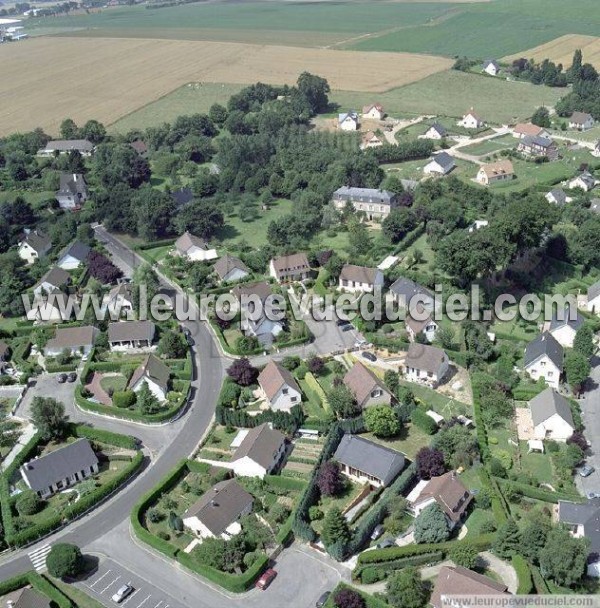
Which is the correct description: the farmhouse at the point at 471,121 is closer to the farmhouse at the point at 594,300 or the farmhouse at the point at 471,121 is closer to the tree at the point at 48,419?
the farmhouse at the point at 594,300

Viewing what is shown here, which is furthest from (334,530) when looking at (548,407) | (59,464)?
(59,464)

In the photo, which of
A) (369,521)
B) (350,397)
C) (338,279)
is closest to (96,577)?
(369,521)

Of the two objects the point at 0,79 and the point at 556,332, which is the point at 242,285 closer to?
the point at 556,332

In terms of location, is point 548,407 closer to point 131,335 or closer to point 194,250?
point 131,335

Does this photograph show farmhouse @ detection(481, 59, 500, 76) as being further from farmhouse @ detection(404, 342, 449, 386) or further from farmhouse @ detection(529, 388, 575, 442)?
farmhouse @ detection(529, 388, 575, 442)

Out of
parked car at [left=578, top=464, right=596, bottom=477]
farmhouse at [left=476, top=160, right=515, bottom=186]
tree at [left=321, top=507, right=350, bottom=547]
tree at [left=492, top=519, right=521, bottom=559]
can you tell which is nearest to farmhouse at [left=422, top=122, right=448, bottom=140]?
farmhouse at [left=476, top=160, right=515, bottom=186]
